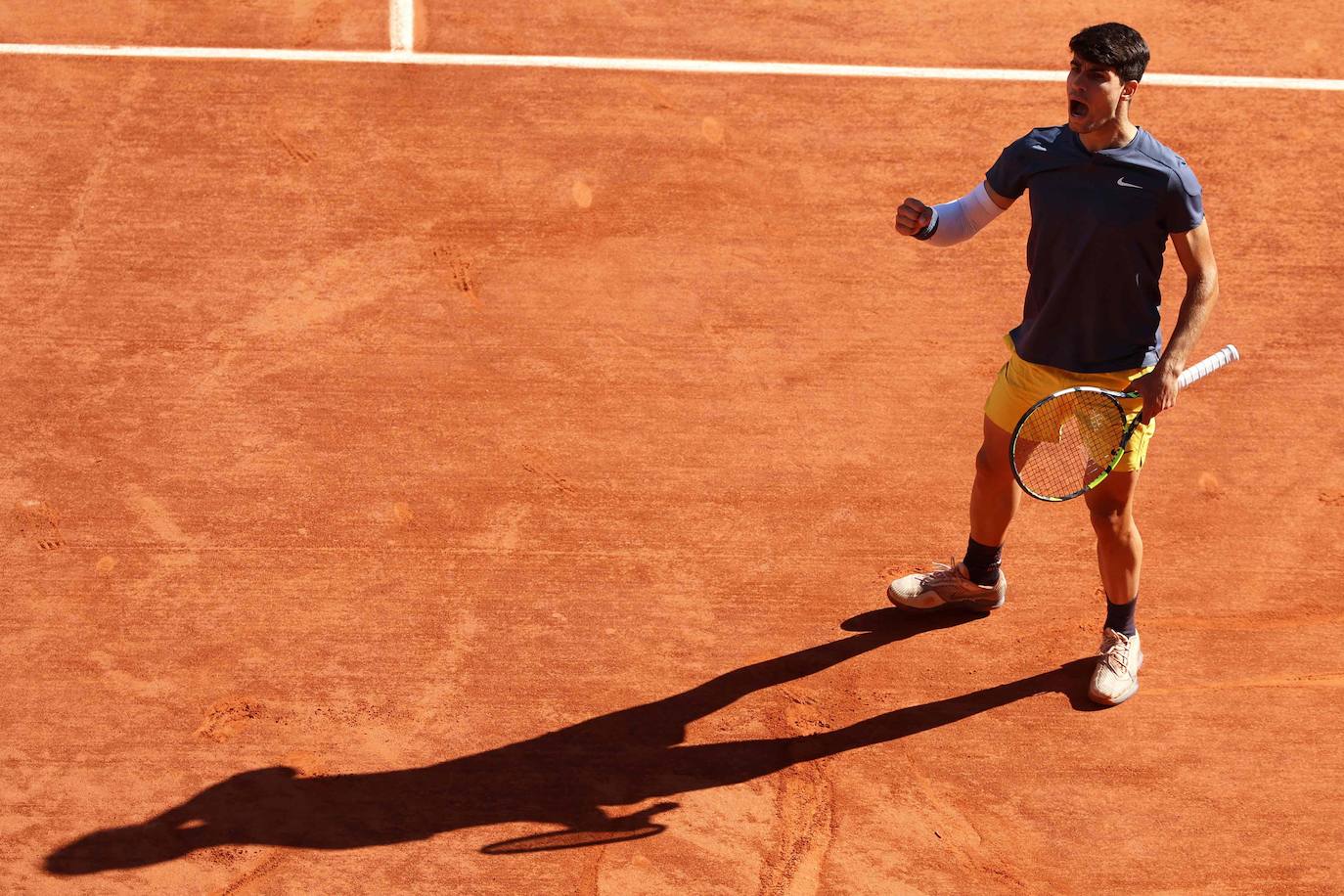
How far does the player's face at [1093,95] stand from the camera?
4473mm

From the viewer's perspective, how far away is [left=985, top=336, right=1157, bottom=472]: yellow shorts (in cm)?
488

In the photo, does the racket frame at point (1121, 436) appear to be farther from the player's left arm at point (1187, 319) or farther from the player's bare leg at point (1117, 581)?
the player's bare leg at point (1117, 581)

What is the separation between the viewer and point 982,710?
545cm

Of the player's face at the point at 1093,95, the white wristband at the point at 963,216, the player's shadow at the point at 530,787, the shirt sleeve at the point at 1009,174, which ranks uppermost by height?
the player's face at the point at 1093,95

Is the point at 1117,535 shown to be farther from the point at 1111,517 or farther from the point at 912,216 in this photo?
the point at 912,216

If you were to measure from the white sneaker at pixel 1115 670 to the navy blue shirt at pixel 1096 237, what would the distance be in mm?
1207

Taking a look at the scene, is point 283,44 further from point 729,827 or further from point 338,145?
point 729,827

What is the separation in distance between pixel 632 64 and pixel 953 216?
12.8ft

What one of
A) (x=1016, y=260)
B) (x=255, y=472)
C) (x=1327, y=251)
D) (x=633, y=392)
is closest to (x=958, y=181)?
(x=1016, y=260)

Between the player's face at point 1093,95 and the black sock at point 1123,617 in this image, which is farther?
the black sock at point 1123,617

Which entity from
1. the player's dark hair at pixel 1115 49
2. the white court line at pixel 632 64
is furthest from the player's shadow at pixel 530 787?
the white court line at pixel 632 64

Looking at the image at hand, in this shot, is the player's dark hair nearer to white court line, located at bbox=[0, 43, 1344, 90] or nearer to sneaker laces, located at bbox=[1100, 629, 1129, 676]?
sneaker laces, located at bbox=[1100, 629, 1129, 676]

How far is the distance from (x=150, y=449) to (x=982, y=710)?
12.3 feet

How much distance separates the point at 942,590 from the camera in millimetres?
5711
